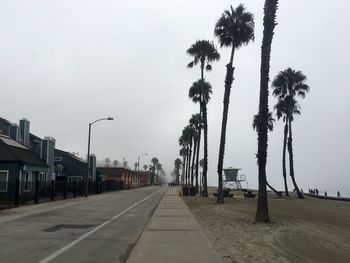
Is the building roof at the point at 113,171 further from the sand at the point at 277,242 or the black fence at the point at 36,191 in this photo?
the sand at the point at 277,242

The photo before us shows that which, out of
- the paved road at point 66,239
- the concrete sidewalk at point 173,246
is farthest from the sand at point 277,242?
the paved road at point 66,239

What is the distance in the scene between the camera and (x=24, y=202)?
1421 inches

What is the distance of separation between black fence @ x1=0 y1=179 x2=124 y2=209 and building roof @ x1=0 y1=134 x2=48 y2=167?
1.90 m

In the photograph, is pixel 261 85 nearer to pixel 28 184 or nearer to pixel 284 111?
pixel 28 184

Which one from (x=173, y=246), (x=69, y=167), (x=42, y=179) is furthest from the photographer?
(x=69, y=167)

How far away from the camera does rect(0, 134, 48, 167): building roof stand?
133 ft

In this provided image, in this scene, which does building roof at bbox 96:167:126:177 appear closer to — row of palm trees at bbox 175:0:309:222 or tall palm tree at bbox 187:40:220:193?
row of palm trees at bbox 175:0:309:222

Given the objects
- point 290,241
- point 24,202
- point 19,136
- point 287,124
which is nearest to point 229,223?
point 290,241

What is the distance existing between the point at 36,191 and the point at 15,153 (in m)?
6.69

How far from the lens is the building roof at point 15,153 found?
4066 cm

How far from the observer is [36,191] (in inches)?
1425

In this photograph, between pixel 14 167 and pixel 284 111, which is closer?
pixel 14 167

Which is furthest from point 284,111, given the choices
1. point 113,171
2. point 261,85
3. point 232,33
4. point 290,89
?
point 113,171

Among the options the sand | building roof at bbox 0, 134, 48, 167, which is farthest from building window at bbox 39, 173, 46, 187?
the sand
